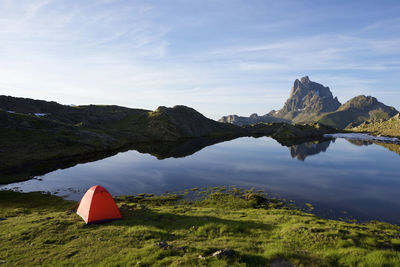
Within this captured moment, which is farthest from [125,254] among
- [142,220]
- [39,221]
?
[39,221]

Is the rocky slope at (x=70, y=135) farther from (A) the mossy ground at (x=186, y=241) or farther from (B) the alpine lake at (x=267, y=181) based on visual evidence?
(A) the mossy ground at (x=186, y=241)

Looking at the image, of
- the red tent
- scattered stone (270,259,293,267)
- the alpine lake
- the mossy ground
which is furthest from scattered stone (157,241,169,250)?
the alpine lake

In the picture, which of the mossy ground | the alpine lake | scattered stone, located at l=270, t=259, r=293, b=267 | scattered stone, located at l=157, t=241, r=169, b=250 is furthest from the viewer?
the alpine lake

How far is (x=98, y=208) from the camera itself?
853 inches

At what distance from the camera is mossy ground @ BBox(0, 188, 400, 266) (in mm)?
12664

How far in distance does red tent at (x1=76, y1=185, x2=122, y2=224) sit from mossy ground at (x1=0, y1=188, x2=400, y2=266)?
0.92 metres

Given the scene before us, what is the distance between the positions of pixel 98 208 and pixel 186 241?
A: 11.4 metres

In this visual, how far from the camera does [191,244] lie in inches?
604

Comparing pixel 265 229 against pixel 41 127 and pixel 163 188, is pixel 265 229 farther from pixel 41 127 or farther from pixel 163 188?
pixel 41 127

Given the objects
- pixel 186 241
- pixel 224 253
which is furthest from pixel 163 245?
pixel 224 253

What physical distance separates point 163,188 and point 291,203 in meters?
24.1

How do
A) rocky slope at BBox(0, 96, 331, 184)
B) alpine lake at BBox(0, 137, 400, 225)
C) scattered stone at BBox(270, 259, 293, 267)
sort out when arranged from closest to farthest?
scattered stone at BBox(270, 259, 293, 267), alpine lake at BBox(0, 137, 400, 225), rocky slope at BBox(0, 96, 331, 184)

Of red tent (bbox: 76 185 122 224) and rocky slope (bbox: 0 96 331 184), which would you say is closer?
red tent (bbox: 76 185 122 224)

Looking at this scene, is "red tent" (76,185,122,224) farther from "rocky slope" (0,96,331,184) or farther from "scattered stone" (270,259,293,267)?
"rocky slope" (0,96,331,184)
